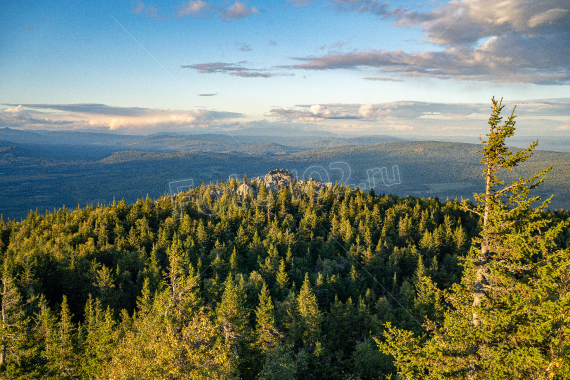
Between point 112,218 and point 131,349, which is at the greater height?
point 131,349

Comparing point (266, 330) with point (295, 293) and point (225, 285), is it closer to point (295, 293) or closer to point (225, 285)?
point (225, 285)

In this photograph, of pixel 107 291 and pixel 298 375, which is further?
pixel 107 291

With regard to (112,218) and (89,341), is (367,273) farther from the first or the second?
(112,218)

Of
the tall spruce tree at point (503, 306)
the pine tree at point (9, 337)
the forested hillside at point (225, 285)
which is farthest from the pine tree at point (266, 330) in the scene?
the tall spruce tree at point (503, 306)

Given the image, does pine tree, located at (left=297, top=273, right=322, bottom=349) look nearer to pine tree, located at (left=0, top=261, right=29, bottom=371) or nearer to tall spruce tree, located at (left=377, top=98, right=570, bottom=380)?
tall spruce tree, located at (left=377, top=98, right=570, bottom=380)

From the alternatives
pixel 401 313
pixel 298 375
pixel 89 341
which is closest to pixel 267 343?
pixel 298 375

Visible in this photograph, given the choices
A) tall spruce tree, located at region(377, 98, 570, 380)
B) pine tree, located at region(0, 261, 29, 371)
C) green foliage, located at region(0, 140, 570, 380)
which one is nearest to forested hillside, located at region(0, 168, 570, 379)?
pine tree, located at region(0, 261, 29, 371)

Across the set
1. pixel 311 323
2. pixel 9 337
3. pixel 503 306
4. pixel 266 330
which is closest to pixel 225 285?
pixel 266 330
